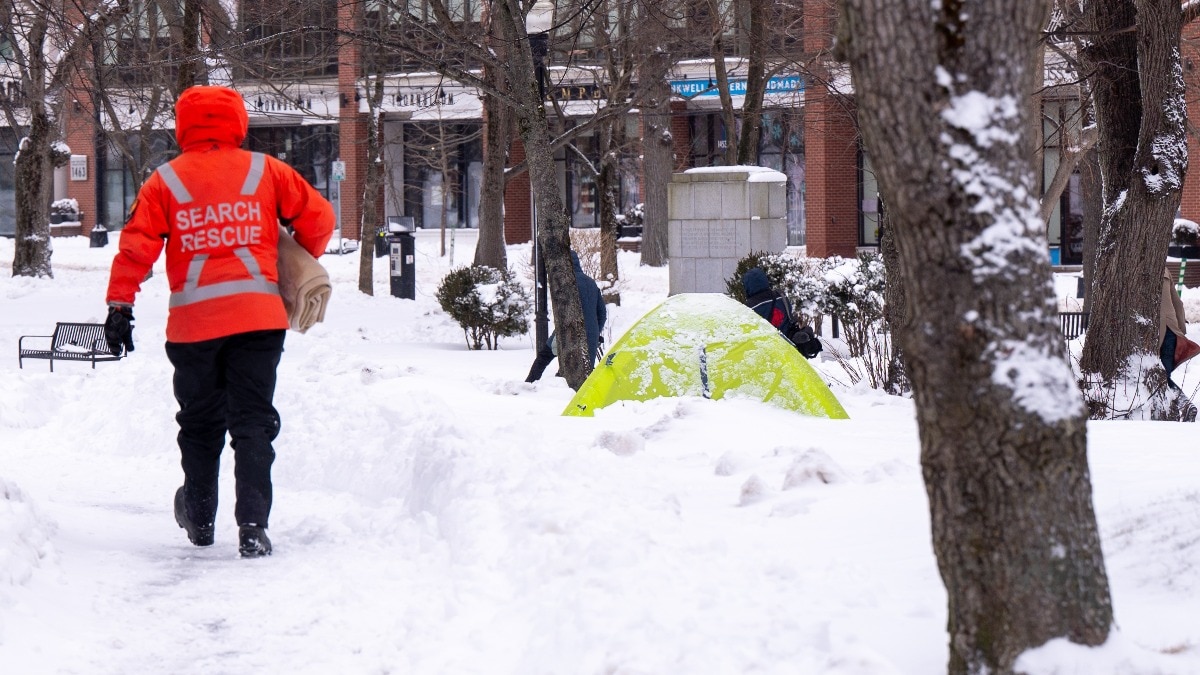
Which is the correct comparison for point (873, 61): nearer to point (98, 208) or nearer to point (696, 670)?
point (696, 670)

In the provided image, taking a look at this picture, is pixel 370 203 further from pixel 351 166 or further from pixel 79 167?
pixel 79 167

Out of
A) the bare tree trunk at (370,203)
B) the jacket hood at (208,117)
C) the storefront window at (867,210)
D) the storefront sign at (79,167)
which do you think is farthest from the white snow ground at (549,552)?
the storefront sign at (79,167)

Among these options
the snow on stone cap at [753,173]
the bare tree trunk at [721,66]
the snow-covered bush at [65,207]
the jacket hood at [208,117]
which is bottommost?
the jacket hood at [208,117]

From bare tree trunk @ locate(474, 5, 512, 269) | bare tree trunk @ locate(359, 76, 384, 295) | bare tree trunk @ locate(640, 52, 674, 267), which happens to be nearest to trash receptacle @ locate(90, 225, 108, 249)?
bare tree trunk @ locate(640, 52, 674, 267)

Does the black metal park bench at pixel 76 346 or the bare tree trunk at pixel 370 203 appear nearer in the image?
the black metal park bench at pixel 76 346

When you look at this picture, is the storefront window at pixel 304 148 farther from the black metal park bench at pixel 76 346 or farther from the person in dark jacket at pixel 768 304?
the person in dark jacket at pixel 768 304

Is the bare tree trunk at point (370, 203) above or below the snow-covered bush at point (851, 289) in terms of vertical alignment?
above

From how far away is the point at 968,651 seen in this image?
321 centimetres

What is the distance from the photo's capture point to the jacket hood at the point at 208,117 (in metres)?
5.87

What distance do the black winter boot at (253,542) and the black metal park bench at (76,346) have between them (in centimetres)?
942

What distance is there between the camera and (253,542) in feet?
19.2

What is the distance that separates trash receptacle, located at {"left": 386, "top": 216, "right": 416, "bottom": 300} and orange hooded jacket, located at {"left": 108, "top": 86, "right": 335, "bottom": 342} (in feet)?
66.7

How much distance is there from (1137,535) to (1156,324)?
6.76 metres

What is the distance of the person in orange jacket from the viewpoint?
5.80 meters
